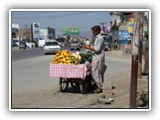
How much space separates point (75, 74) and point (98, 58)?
63cm

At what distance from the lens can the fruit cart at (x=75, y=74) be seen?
8.56m

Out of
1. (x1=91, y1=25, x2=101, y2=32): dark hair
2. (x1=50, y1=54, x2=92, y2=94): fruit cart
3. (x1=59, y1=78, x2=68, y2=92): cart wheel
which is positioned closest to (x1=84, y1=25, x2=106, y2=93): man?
(x1=91, y1=25, x2=101, y2=32): dark hair

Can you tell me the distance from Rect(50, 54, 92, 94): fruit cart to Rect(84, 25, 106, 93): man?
22 centimetres

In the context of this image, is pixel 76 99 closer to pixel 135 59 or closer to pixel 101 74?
pixel 101 74

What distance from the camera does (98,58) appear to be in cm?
856

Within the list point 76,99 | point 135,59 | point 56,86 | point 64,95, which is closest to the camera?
point 135,59

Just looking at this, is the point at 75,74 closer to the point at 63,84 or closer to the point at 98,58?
the point at 98,58

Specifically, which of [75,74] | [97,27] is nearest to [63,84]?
[75,74]

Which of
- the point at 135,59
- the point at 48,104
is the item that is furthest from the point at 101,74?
the point at 135,59

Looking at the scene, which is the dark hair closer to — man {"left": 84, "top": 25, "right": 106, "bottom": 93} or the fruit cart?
man {"left": 84, "top": 25, "right": 106, "bottom": 93}

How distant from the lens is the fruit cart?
8.56 metres
